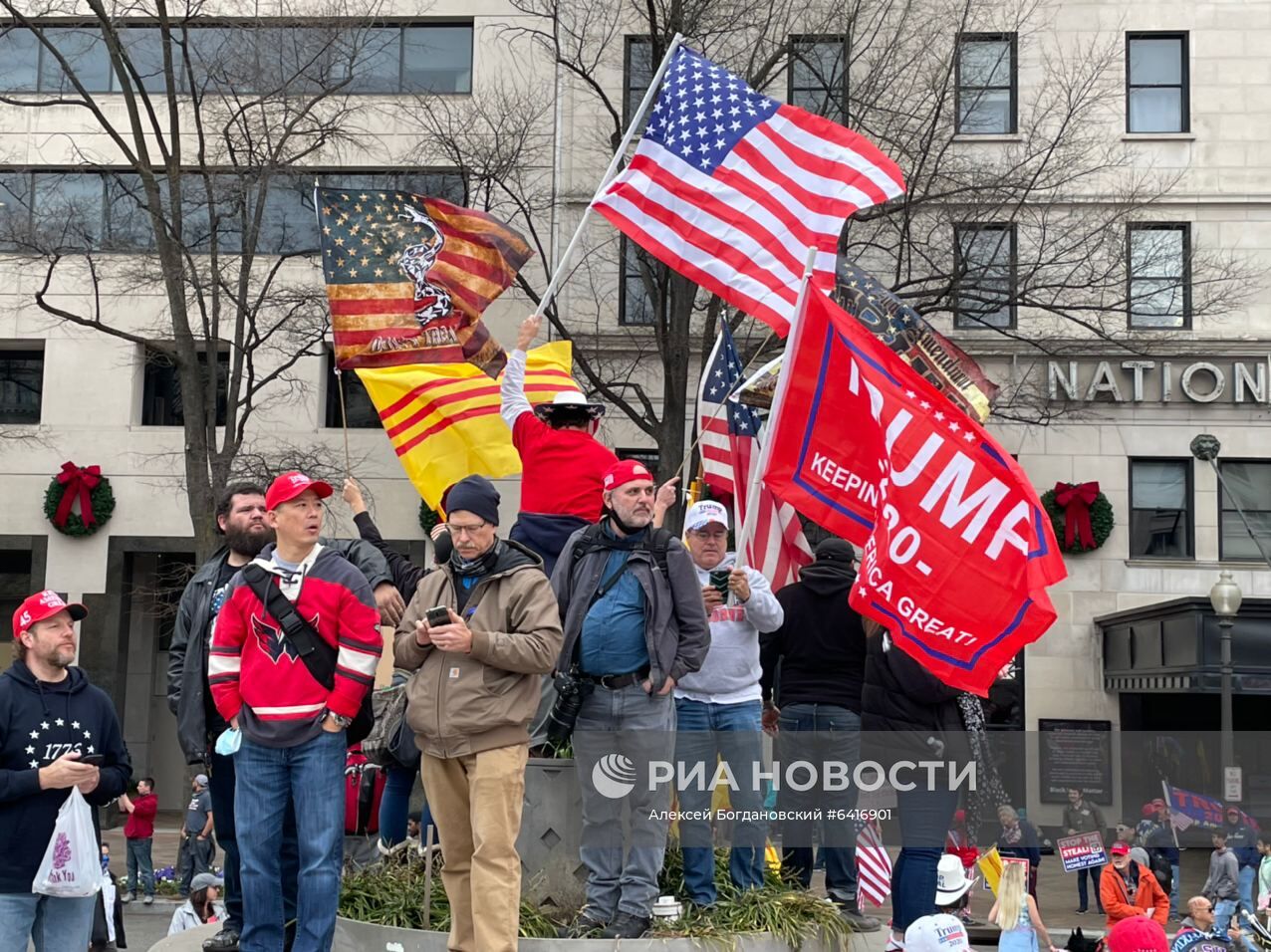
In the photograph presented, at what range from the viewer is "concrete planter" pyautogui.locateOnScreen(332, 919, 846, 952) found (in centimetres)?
724

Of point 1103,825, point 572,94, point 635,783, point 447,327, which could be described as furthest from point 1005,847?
point 572,94

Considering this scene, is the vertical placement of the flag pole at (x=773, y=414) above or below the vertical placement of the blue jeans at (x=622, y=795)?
above

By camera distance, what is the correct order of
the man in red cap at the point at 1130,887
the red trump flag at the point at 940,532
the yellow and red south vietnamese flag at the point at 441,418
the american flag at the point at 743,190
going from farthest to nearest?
the man in red cap at the point at 1130,887 → the yellow and red south vietnamese flag at the point at 441,418 → the american flag at the point at 743,190 → the red trump flag at the point at 940,532

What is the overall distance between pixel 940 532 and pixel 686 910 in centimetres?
237

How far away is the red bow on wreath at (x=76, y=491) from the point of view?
92.9 ft

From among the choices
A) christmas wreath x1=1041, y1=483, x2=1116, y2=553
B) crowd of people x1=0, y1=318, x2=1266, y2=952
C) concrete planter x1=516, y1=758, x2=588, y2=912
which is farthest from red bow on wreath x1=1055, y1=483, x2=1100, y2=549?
concrete planter x1=516, y1=758, x2=588, y2=912

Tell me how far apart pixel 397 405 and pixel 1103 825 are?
575 inches

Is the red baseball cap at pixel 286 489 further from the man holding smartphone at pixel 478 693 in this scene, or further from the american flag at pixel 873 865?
the american flag at pixel 873 865

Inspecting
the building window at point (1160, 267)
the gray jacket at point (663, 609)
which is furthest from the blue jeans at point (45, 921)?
the building window at point (1160, 267)

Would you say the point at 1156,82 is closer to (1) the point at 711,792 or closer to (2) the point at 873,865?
(2) the point at 873,865

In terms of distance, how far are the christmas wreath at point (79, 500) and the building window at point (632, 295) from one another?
10.4 meters

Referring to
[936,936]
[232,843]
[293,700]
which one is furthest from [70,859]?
[936,936]

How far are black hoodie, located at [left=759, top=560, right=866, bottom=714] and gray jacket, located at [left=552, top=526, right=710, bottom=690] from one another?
134 centimetres

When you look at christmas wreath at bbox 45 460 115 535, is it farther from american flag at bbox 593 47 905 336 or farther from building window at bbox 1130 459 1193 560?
american flag at bbox 593 47 905 336
